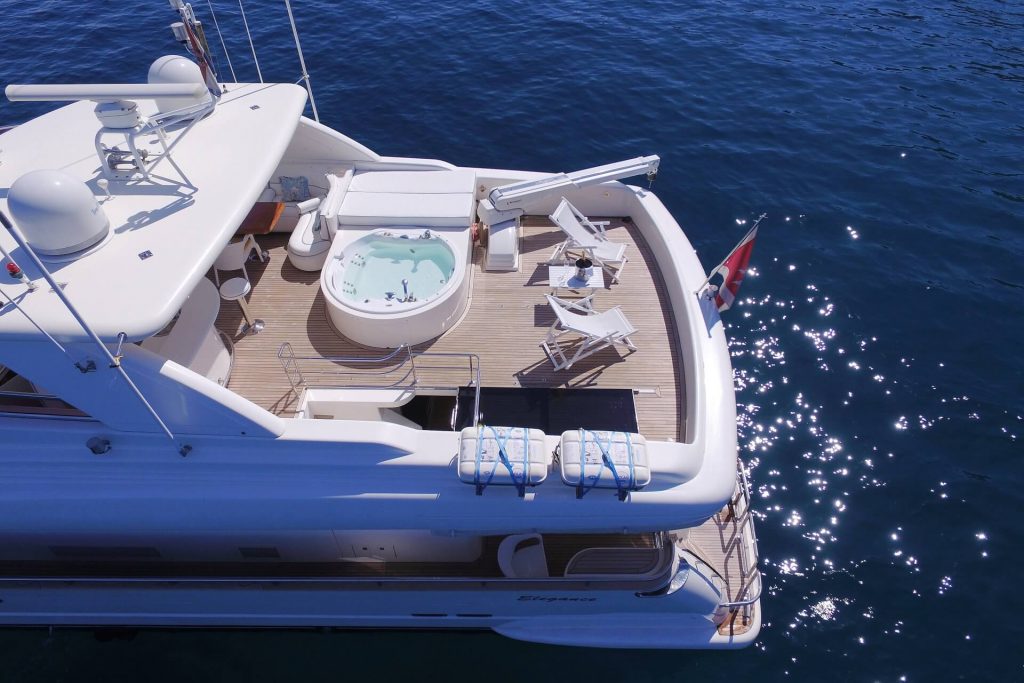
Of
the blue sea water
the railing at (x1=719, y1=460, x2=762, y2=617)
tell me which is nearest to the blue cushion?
the blue sea water

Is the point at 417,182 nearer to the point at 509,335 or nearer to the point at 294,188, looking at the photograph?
the point at 294,188

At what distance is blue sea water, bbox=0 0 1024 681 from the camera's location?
9.06 metres

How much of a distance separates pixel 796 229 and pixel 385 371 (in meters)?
12.3

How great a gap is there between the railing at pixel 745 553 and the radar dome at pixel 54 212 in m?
9.12

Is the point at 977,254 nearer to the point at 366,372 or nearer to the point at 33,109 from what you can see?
the point at 366,372

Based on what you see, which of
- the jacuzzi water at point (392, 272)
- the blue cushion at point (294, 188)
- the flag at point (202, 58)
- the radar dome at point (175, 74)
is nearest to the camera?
the radar dome at point (175, 74)

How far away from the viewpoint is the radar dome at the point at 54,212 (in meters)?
6.40

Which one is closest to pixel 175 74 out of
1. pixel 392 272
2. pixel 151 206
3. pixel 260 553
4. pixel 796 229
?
pixel 151 206

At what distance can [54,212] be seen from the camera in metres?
6.48

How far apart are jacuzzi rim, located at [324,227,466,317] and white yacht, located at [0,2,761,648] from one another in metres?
0.05

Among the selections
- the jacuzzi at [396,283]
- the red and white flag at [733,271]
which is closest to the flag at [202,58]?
the jacuzzi at [396,283]

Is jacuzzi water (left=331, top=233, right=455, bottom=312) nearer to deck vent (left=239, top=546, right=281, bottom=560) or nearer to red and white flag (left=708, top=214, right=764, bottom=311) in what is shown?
deck vent (left=239, top=546, right=281, bottom=560)

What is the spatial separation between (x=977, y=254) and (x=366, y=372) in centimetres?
1568

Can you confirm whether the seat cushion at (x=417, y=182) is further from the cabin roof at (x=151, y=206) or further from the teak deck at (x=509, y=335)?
the cabin roof at (x=151, y=206)
